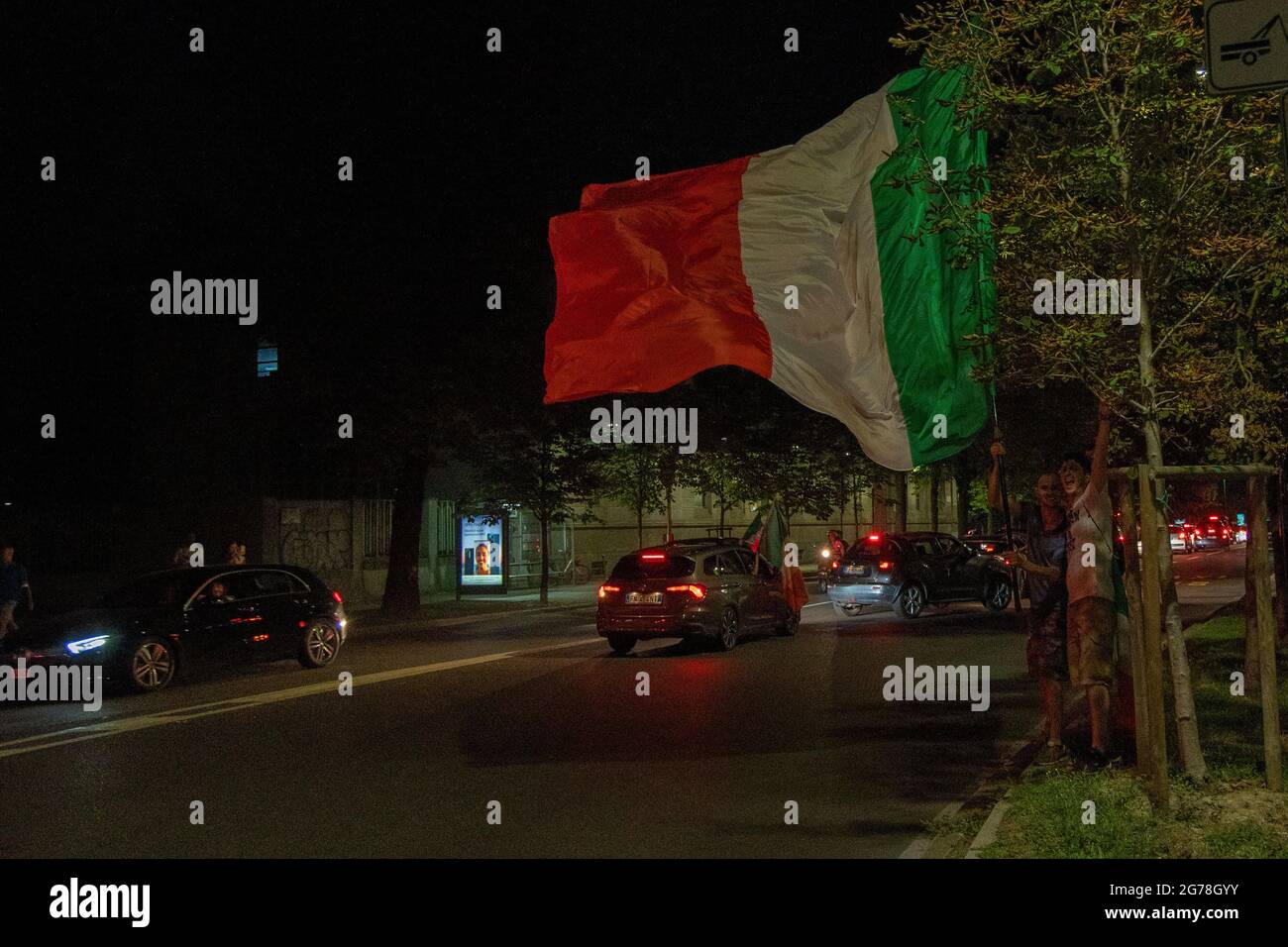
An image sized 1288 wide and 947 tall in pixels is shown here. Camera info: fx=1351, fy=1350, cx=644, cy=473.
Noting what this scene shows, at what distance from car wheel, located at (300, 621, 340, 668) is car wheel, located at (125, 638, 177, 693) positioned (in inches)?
88.0

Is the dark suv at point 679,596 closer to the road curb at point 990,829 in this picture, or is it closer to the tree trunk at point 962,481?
the road curb at point 990,829

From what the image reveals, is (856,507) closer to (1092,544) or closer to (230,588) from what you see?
(230,588)

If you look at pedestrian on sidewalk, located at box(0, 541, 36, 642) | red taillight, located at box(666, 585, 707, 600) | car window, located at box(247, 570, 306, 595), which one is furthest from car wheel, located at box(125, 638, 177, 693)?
red taillight, located at box(666, 585, 707, 600)

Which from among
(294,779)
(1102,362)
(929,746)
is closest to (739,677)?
(929,746)

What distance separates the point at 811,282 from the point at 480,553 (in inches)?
1271

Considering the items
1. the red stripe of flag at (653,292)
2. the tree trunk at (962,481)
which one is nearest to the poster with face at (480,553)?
the tree trunk at (962,481)

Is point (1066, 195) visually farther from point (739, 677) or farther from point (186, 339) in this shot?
point (186, 339)

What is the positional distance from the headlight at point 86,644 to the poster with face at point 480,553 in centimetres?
2382

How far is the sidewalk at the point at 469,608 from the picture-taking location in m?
27.9

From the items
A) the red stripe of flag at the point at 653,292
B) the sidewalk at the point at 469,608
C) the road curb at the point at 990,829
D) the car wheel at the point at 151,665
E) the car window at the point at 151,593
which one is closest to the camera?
the road curb at the point at 990,829

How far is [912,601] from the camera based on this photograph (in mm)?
26922

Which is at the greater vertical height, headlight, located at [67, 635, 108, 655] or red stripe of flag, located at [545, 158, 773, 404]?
red stripe of flag, located at [545, 158, 773, 404]

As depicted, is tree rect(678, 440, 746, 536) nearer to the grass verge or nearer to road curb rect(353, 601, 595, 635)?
road curb rect(353, 601, 595, 635)

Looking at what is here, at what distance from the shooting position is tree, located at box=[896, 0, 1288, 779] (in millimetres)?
8148
